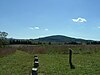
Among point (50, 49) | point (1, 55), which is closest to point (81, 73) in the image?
point (1, 55)

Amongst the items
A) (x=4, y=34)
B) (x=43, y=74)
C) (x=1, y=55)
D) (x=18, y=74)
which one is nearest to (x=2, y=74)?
(x=18, y=74)

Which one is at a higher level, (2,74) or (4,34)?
(4,34)

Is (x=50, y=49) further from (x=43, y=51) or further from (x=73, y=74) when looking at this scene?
(x=73, y=74)

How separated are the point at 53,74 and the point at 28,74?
126 cm

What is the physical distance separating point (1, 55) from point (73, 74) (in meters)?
15.9

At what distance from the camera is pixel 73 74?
38.2 ft

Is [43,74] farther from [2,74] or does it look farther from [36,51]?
[36,51]

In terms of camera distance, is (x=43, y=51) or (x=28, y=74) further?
(x=43, y=51)

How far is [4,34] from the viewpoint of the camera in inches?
2510

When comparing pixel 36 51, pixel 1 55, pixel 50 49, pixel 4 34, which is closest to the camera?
pixel 1 55

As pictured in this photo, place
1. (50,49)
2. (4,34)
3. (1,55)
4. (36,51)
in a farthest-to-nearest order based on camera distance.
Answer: (4,34), (50,49), (36,51), (1,55)

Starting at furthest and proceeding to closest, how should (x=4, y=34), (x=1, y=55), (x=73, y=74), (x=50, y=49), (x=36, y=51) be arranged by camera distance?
(x=4, y=34)
(x=50, y=49)
(x=36, y=51)
(x=1, y=55)
(x=73, y=74)

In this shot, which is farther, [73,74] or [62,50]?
[62,50]

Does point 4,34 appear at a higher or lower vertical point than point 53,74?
higher
